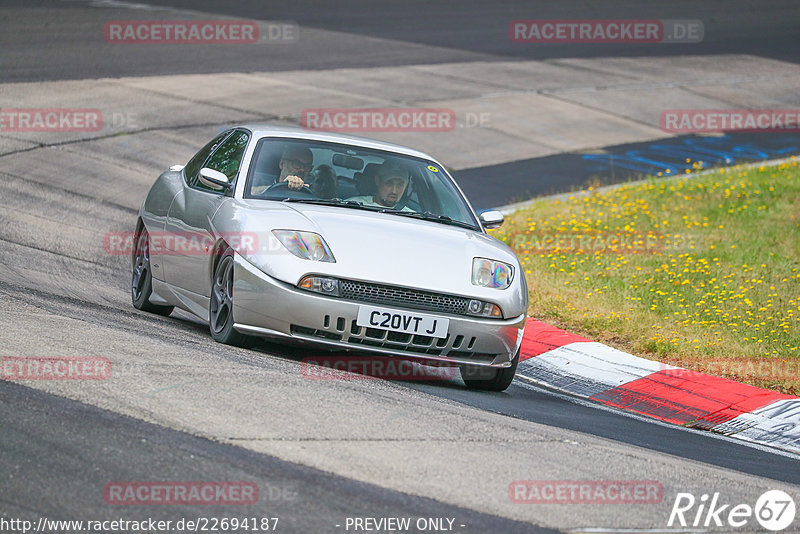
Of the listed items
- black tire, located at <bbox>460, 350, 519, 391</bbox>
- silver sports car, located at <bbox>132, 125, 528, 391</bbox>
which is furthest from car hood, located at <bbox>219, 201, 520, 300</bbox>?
black tire, located at <bbox>460, 350, 519, 391</bbox>

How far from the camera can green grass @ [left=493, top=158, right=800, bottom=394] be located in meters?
9.11

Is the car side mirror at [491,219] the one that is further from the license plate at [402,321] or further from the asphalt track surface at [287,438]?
the license plate at [402,321]

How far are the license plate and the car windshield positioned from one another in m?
1.14

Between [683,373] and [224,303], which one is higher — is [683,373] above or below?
below

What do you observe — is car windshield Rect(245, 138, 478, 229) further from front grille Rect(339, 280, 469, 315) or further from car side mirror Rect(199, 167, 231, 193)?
front grille Rect(339, 280, 469, 315)

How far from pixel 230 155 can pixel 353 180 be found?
3.29 feet

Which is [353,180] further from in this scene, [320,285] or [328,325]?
[328,325]

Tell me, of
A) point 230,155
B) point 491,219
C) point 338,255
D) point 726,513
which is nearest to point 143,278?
point 230,155

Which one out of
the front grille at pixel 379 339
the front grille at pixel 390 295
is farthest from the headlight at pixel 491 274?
the front grille at pixel 379 339

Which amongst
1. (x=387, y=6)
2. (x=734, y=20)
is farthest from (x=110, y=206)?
(x=734, y=20)

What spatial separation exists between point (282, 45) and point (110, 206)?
1238 cm

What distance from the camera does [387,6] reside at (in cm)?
3084

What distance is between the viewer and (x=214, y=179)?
7711 millimetres

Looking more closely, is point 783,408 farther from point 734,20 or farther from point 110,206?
point 734,20
